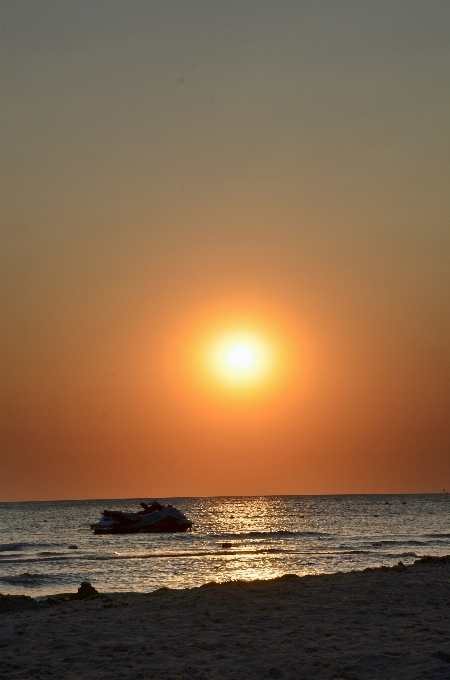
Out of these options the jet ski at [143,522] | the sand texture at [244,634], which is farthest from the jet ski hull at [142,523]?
the sand texture at [244,634]

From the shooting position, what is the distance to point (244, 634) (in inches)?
536

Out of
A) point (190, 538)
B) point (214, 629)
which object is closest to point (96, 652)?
point (214, 629)

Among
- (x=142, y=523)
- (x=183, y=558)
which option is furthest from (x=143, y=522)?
(x=183, y=558)

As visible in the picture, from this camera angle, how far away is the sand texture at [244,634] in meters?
11.1

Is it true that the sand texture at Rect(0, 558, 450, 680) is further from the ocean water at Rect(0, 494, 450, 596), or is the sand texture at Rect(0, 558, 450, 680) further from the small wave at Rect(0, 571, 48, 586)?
the small wave at Rect(0, 571, 48, 586)

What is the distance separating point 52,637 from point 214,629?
3053mm

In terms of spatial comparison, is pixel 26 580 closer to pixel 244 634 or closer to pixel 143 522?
pixel 244 634

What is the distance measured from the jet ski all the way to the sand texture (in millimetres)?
57964

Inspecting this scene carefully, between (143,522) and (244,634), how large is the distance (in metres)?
65.4

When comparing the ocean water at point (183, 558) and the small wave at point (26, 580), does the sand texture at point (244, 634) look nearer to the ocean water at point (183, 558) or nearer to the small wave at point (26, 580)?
the ocean water at point (183, 558)

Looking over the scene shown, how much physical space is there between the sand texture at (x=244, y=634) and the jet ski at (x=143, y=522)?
2282 inches

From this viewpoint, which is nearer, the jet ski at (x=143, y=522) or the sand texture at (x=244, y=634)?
the sand texture at (x=244, y=634)

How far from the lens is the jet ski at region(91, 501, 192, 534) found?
249 feet

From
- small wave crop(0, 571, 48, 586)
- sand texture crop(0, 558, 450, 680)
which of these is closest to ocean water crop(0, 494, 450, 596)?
small wave crop(0, 571, 48, 586)
